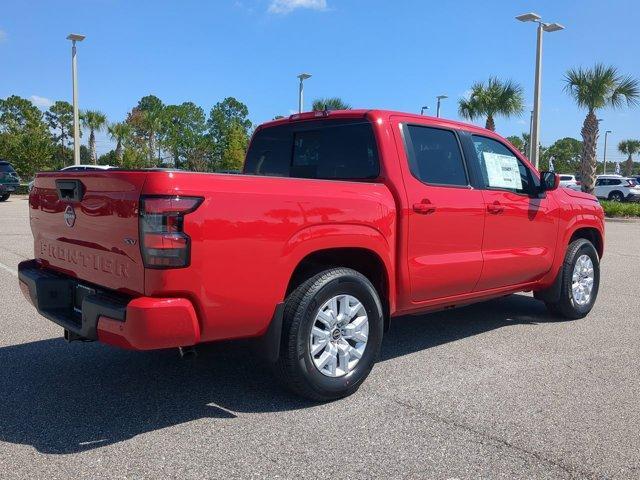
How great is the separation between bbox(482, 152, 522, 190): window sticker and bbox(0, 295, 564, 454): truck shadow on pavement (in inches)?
57.0

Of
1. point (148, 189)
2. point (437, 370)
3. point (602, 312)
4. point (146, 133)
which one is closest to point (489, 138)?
point (437, 370)

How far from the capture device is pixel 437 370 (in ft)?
14.8

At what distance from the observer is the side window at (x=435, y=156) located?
177 inches

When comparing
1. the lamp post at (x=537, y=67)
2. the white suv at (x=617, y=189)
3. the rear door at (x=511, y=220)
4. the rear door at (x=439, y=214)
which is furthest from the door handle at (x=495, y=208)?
the white suv at (x=617, y=189)

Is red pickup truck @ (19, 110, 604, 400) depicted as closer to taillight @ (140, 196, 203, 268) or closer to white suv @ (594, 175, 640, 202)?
taillight @ (140, 196, 203, 268)

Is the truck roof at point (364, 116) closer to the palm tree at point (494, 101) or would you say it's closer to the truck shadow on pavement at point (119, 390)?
the truck shadow on pavement at point (119, 390)

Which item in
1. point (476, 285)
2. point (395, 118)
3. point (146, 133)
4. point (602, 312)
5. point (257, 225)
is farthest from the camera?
point (146, 133)

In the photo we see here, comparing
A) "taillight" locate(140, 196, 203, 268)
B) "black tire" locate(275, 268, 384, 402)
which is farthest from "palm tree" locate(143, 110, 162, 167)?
"taillight" locate(140, 196, 203, 268)

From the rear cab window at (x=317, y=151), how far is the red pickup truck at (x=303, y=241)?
15 mm

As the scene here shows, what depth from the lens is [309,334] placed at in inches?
144

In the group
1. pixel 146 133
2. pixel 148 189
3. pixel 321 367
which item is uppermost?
pixel 146 133

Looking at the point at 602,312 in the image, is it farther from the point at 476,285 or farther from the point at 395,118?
the point at 395,118

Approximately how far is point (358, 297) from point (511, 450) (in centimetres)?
131

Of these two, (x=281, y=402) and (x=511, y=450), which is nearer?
(x=511, y=450)
